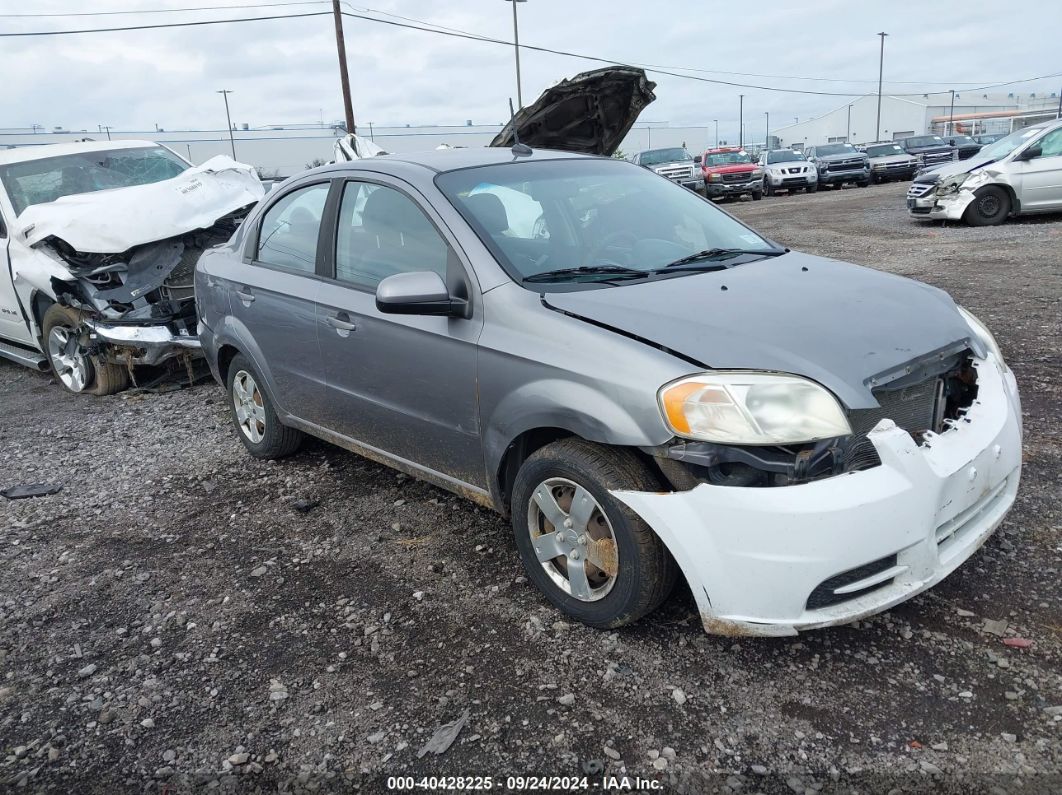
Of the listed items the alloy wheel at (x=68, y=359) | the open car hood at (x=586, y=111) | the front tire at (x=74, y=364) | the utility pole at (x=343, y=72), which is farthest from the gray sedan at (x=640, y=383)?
the utility pole at (x=343, y=72)

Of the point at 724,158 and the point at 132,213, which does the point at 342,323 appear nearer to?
the point at 132,213

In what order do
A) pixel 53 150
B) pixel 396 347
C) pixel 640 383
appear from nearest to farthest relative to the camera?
1. pixel 640 383
2. pixel 396 347
3. pixel 53 150

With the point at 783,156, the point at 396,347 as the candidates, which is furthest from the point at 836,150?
the point at 396,347

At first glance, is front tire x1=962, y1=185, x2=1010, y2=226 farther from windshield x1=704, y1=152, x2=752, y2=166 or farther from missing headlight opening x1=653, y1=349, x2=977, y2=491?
windshield x1=704, y1=152, x2=752, y2=166

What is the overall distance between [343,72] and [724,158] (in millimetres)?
12213

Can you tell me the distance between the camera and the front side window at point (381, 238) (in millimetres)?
3414

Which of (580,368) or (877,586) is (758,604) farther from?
(580,368)

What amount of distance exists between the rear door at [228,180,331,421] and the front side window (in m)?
0.17

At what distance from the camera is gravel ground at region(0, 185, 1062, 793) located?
2.36 metres

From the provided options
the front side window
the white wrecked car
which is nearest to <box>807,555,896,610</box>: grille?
the front side window

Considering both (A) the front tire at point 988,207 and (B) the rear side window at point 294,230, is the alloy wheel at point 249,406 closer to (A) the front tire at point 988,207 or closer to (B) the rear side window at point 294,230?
(B) the rear side window at point 294,230

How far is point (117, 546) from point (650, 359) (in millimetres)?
2957

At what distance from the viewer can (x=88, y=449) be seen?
5543 millimetres

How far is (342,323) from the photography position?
370cm
